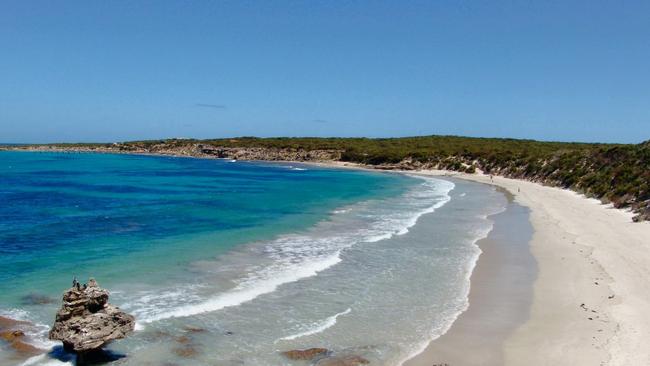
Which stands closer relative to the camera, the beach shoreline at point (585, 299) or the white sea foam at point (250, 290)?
the beach shoreline at point (585, 299)

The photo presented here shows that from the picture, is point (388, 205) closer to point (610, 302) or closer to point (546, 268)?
point (546, 268)

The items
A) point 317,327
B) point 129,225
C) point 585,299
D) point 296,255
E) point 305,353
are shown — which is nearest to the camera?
point 305,353

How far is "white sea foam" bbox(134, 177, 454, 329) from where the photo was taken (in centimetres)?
1358

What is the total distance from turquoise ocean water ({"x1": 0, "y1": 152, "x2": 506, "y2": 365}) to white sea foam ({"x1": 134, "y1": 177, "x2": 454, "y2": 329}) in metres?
0.06

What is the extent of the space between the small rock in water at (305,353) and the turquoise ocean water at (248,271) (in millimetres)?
259

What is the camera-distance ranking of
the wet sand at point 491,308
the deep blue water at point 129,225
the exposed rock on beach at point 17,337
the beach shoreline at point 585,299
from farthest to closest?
the deep blue water at point 129,225, the wet sand at point 491,308, the beach shoreline at point 585,299, the exposed rock on beach at point 17,337

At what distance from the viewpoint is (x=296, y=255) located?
20.1 metres

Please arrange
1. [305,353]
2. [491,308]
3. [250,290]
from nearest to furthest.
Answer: [305,353]
[491,308]
[250,290]

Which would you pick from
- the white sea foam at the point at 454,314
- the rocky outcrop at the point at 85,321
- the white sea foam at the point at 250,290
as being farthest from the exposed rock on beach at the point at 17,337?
the white sea foam at the point at 454,314

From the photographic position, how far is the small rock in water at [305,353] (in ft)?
34.2

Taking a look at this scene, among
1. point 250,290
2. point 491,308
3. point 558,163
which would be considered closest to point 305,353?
point 250,290

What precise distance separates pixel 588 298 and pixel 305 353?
856cm

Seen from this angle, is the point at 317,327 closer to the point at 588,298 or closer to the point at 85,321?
Result: the point at 85,321

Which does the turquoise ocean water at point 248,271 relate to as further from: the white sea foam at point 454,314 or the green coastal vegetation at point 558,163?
the green coastal vegetation at point 558,163
